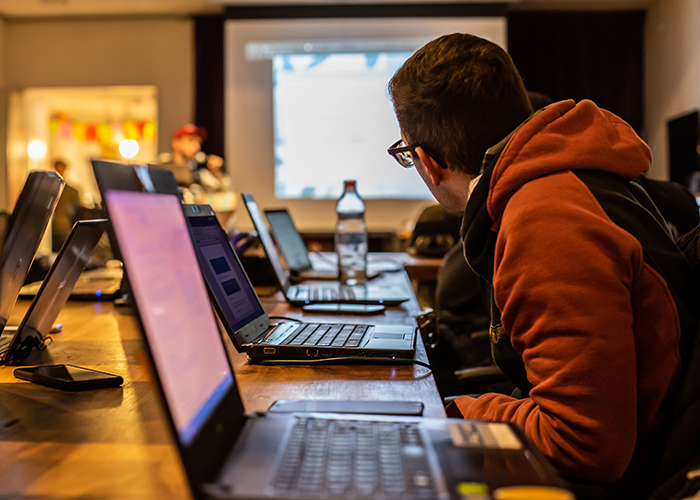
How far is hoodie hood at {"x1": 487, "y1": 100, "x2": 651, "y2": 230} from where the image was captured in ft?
2.30

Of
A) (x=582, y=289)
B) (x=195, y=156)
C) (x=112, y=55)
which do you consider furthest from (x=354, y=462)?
(x=112, y=55)

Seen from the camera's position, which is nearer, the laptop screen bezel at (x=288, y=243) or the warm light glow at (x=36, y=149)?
the laptop screen bezel at (x=288, y=243)

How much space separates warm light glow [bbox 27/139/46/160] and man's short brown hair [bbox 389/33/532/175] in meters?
6.68

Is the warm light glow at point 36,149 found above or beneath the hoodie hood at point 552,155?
above

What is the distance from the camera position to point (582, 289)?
24.1 inches

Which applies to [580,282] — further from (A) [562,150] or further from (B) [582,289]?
(A) [562,150]

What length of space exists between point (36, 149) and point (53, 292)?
20.9 ft

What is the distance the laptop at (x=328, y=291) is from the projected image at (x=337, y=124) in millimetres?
3839

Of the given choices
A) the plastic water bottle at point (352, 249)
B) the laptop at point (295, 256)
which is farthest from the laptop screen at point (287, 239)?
the plastic water bottle at point (352, 249)

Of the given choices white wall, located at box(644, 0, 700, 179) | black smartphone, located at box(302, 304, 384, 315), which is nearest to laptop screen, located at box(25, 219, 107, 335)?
black smartphone, located at box(302, 304, 384, 315)

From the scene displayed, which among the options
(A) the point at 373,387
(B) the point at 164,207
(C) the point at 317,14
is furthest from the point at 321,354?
(C) the point at 317,14

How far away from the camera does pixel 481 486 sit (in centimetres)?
43

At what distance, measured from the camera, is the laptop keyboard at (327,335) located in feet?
3.02

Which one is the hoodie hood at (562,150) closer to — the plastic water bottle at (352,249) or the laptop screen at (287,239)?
the plastic water bottle at (352,249)
